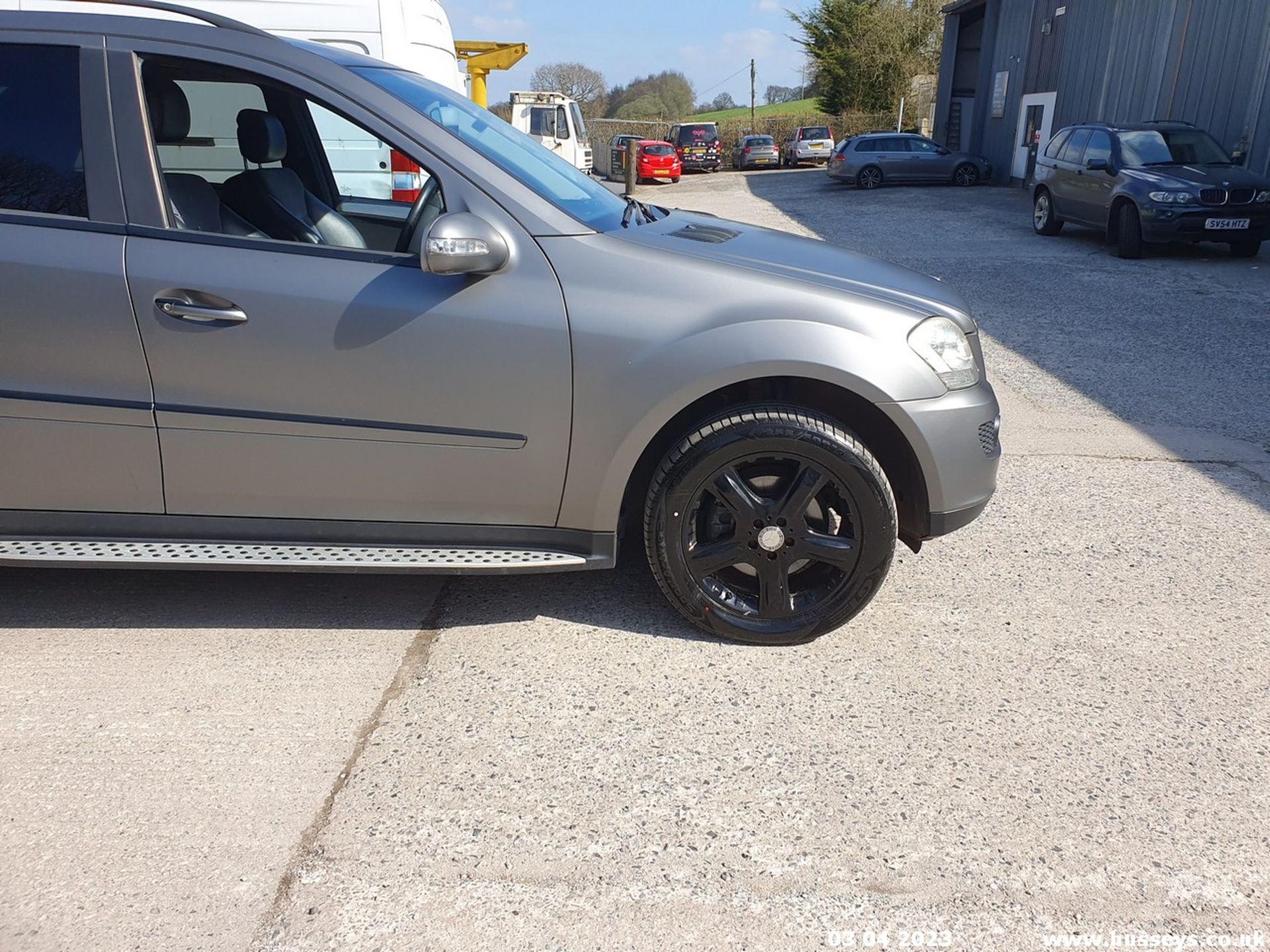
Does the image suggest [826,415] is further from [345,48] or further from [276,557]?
[345,48]

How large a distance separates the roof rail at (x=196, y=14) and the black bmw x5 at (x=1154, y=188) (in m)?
11.3

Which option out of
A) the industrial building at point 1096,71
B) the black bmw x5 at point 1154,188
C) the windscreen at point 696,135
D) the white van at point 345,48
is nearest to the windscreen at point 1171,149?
the black bmw x5 at point 1154,188

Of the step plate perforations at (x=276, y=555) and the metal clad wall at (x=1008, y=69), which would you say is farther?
the metal clad wall at (x=1008, y=69)

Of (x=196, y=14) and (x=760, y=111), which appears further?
(x=760, y=111)

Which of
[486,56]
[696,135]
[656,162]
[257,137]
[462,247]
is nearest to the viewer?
[462,247]

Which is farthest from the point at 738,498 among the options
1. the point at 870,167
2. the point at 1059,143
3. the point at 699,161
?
the point at 699,161

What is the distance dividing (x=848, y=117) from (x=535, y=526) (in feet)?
→ 141

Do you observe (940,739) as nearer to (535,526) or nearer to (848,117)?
(535,526)

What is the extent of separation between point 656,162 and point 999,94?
1070cm

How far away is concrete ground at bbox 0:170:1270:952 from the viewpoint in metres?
2.17

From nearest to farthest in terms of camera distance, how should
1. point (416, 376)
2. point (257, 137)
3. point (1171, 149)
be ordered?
point (416, 376), point (257, 137), point (1171, 149)

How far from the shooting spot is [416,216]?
11.2 feet

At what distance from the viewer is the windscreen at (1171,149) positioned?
12406 mm

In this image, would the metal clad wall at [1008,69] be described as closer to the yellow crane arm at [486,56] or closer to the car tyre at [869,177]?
the car tyre at [869,177]
